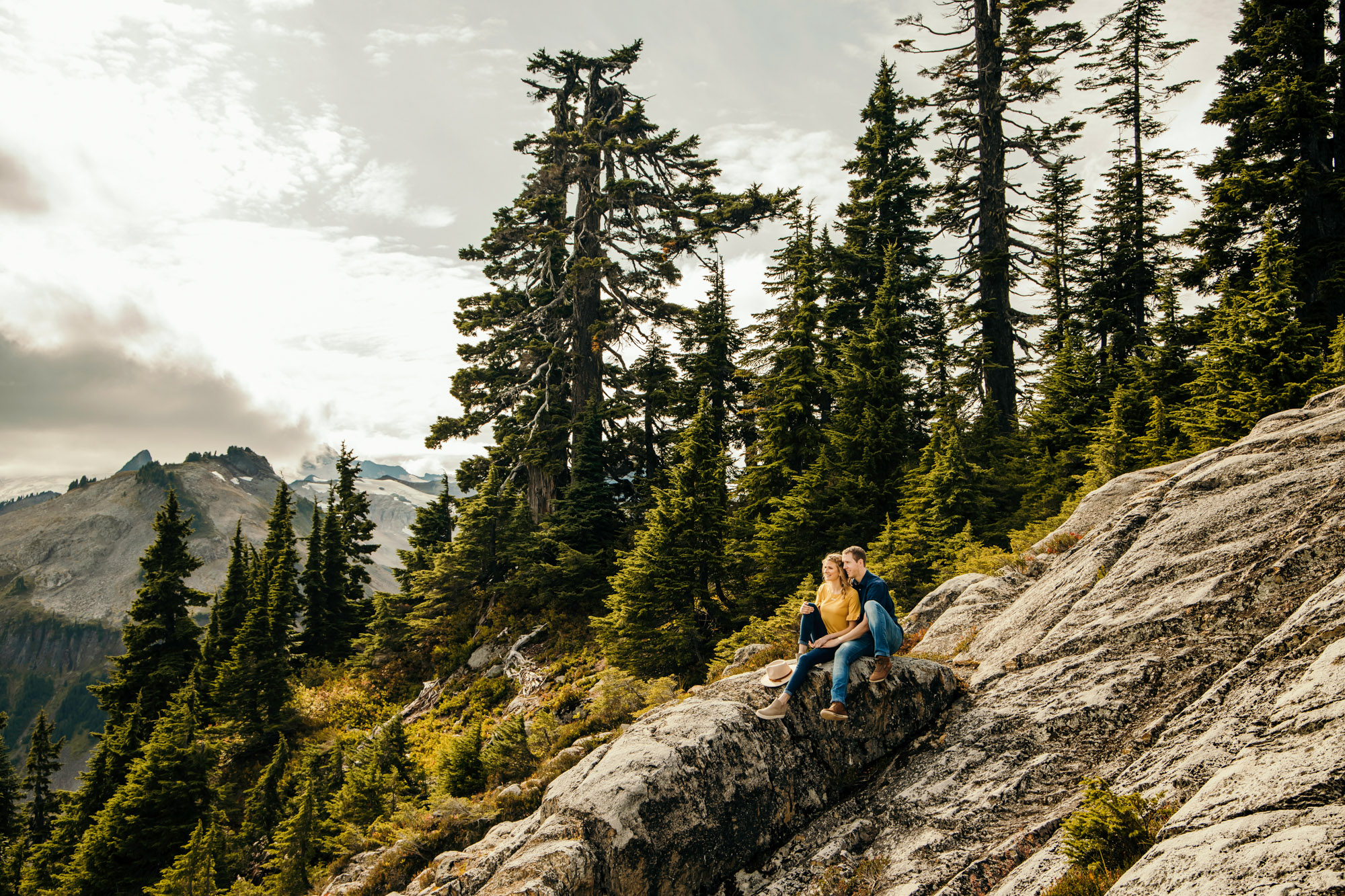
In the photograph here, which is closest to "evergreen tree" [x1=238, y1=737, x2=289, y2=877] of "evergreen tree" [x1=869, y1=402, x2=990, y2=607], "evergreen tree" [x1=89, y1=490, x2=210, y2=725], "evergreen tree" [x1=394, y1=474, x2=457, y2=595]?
"evergreen tree" [x1=89, y1=490, x2=210, y2=725]

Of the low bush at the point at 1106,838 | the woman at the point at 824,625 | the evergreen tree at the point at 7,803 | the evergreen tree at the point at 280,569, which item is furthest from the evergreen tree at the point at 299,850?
the evergreen tree at the point at 7,803

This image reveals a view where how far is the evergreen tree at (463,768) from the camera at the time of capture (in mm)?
12766

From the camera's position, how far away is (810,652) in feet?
23.8

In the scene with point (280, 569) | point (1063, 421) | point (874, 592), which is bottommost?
point (280, 569)

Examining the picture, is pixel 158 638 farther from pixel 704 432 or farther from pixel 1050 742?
pixel 1050 742

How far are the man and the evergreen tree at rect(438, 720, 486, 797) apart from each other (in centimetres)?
882

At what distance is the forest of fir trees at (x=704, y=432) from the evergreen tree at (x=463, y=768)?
5 centimetres

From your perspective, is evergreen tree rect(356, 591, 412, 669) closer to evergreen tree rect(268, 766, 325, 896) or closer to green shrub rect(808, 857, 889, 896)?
evergreen tree rect(268, 766, 325, 896)

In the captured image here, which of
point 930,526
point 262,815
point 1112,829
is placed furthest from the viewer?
point 262,815

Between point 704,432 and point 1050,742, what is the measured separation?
15.4 metres

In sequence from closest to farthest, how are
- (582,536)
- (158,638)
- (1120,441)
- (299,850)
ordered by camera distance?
1. (299,850)
2. (1120,441)
3. (582,536)
4. (158,638)

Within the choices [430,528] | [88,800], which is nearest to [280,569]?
[430,528]

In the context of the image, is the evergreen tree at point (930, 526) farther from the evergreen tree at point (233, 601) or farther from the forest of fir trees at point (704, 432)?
the evergreen tree at point (233, 601)

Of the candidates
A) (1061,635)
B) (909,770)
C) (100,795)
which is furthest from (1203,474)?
(100,795)
